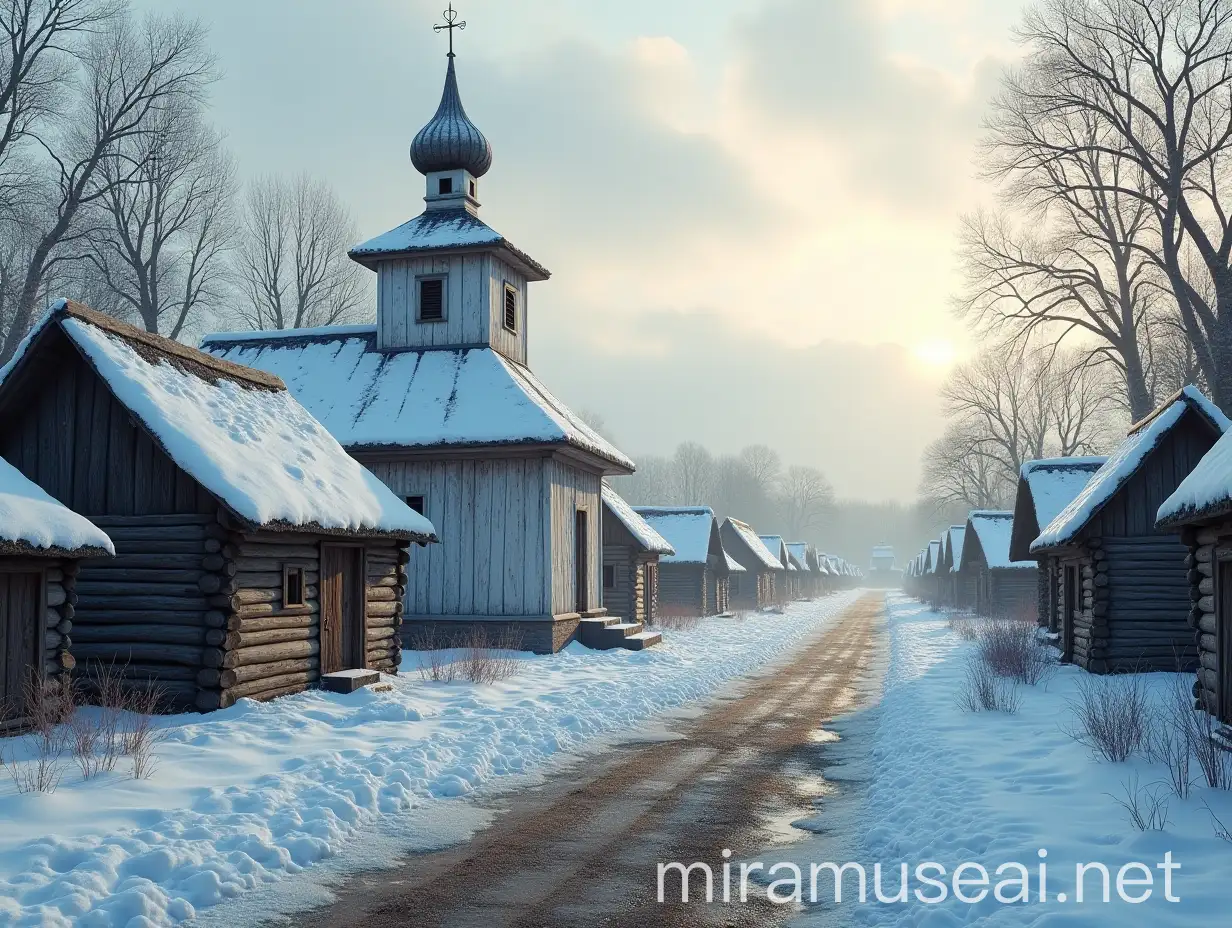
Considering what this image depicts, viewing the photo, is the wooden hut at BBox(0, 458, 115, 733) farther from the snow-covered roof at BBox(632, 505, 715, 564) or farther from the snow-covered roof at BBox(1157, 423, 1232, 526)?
the snow-covered roof at BBox(632, 505, 715, 564)

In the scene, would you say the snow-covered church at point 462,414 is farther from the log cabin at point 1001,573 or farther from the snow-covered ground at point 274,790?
the log cabin at point 1001,573

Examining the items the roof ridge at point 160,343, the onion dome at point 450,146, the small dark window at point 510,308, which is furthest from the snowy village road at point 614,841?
the onion dome at point 450,146

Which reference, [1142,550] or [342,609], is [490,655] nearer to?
[342,609]

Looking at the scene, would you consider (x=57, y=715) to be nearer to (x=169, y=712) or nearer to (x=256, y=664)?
(x=169, y=712)

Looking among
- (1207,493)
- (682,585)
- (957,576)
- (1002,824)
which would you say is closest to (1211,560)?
(1207,493)

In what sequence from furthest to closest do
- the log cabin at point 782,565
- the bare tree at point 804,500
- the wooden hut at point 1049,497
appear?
1. the bare tree at point 804,500
2. the log cabin at point 782,565
3. the wooden hut at point 1049,497

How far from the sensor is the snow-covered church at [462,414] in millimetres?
21359

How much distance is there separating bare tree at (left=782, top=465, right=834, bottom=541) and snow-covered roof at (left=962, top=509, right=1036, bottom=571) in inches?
4416

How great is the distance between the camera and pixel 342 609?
53.1 feet

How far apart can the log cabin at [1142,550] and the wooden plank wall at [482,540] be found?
10.6 metres

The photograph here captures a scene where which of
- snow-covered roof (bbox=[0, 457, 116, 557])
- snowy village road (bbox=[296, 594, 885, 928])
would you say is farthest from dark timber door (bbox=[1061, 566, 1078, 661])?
snow-covered roof (bbox=[0, 457, 116, 557])

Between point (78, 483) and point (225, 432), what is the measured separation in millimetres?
2078

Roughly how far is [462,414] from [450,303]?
391cm

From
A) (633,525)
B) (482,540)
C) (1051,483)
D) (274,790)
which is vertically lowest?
(274,790)
